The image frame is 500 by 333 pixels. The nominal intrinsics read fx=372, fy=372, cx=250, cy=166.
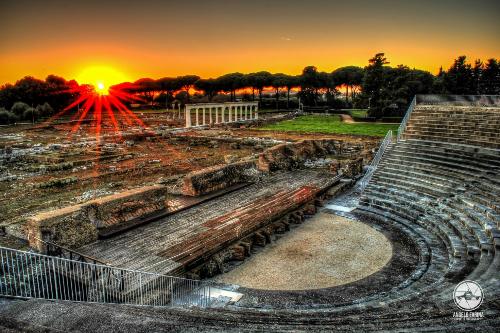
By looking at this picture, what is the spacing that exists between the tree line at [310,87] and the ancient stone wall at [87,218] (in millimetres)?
46035

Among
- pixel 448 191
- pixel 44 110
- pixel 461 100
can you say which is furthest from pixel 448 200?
pixel 44 110

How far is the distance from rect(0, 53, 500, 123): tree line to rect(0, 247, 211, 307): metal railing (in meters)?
48.1

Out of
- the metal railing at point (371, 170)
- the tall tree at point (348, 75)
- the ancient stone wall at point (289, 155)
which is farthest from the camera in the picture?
the tall tree at point (348, 75)

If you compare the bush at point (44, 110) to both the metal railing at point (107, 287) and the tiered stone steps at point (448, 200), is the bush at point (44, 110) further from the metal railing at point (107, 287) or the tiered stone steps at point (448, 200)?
the metal railing at point (107, 287)

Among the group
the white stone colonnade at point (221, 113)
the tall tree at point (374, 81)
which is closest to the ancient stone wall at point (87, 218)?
the white stone colonnade at point (221, 113)

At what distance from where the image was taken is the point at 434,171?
1781 cm

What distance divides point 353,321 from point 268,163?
1440 centimetres

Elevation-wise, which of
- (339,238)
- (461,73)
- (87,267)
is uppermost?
(461,73)

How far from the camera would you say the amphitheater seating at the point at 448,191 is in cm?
1068

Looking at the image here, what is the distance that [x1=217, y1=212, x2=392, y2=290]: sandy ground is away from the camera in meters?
11.2

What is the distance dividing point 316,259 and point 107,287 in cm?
675

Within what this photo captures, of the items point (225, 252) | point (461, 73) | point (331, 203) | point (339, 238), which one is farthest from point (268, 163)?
point (461, 73)

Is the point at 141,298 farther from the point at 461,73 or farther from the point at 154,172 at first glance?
the point at 461,73

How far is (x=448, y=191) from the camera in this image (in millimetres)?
15977
